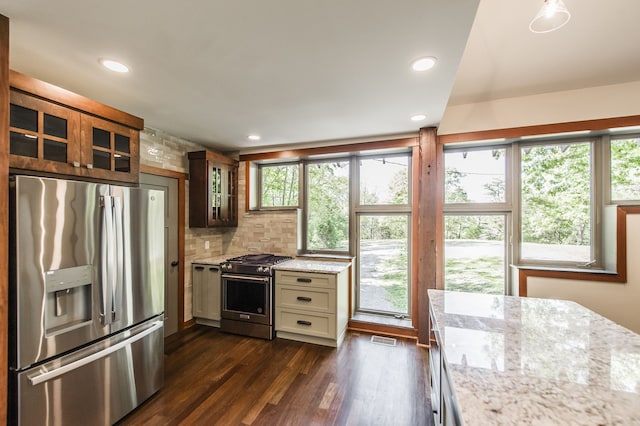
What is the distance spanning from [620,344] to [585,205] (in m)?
2.24

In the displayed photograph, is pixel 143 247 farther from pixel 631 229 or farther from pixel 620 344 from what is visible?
pixel 631 229

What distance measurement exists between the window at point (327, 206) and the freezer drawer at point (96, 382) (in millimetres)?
2219

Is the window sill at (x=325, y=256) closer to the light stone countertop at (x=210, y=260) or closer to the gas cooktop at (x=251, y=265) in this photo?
the gas cooktop at (x=251, y=265)

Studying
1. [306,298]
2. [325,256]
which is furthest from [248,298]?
[325,256]

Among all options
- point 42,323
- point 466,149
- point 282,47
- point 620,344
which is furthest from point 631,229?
point 42,323

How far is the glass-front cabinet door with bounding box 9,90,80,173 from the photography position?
147cm

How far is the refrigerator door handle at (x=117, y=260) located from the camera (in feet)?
5.97

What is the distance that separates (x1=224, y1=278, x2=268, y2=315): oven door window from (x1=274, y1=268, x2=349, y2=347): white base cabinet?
0.64 feet

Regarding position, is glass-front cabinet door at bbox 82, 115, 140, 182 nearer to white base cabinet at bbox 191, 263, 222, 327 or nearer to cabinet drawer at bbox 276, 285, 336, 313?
white base cabinet at bbox 191, 263, 222, 327

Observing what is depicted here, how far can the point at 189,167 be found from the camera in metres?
3.56

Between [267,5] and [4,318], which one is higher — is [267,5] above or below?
above

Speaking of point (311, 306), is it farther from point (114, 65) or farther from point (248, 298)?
point (114, 65)

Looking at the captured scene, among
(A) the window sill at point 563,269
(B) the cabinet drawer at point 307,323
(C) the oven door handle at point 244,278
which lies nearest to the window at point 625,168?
(A) the window sill at point 563,269

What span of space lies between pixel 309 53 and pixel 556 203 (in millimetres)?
3050
